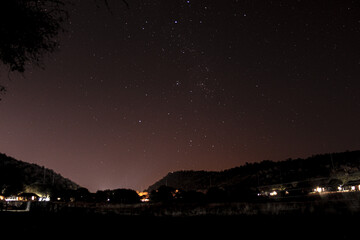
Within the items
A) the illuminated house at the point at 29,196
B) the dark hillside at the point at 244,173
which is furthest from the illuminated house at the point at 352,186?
the illuminated house at the point at 29,196

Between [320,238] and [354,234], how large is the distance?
1.76 feet

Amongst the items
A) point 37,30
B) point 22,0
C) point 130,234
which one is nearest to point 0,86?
point 37,30

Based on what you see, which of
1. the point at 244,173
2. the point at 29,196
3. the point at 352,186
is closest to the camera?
the point at 352,186

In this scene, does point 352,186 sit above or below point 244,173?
below

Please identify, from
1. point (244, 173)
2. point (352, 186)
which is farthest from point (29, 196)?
point (244, 173)

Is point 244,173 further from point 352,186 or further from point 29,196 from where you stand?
point 29,196

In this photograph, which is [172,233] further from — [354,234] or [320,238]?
[354,234]

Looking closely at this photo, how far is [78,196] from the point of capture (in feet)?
151

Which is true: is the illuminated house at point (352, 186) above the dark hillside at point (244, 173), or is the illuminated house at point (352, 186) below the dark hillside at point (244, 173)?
below

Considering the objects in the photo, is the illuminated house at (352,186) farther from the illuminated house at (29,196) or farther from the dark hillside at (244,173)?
the illuminated house at (29,196)

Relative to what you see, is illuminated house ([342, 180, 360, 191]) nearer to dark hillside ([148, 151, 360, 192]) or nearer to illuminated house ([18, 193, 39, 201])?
dark hillside ([148, 151, 360, 192])

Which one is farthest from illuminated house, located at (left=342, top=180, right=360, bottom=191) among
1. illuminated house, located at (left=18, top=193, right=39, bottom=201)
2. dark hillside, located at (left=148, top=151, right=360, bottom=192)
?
illuminated house, located at (left=18, top=193, right=39, bottom=201)

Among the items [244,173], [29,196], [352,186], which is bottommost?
[352,186]

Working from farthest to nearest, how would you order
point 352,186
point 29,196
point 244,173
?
point 244,173 → point 29,196 → point 352,186
